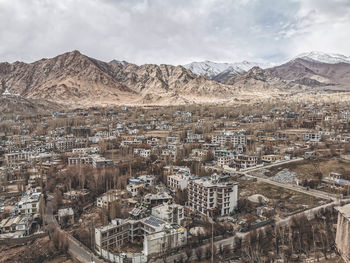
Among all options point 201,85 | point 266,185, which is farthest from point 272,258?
point 201,85

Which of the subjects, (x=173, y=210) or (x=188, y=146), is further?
(x=188, y=146)

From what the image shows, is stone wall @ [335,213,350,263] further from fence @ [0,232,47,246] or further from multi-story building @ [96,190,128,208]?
fence @ [0,232,47,246]

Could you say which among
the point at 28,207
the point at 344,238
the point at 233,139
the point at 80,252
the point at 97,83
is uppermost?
the point at 97,83

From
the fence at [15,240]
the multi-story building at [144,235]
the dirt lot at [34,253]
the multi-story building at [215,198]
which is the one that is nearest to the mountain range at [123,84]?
the multi-story building at [215,198]

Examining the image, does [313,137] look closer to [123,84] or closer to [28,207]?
[28,207]

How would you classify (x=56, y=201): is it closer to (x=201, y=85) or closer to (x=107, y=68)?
(x=201, y=85)

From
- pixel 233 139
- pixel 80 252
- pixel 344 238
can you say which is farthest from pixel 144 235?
pixel 233 139
